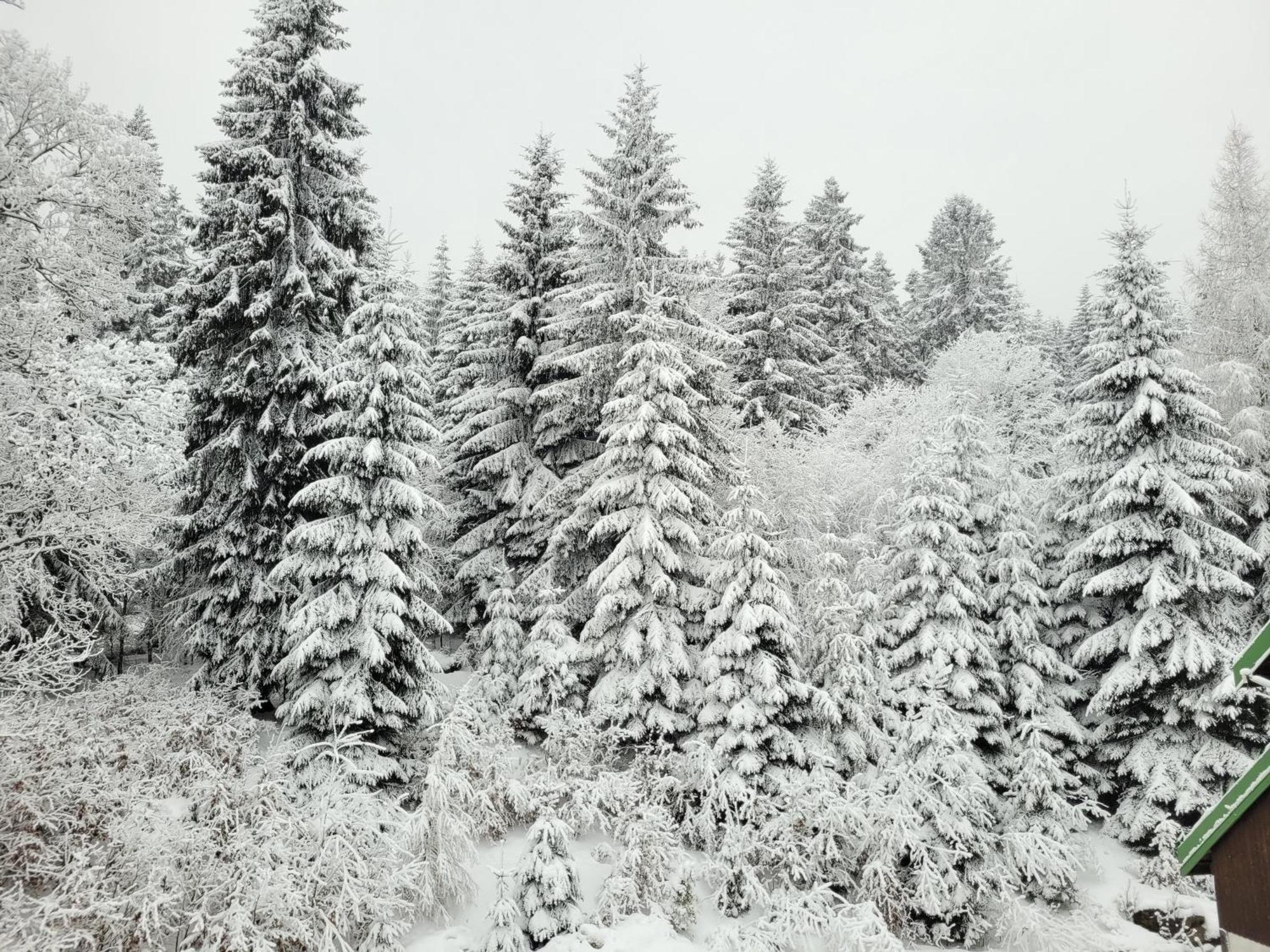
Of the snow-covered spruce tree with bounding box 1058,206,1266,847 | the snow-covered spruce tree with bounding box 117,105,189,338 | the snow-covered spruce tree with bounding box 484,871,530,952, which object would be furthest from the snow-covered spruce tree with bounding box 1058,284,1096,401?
the snow-covered spruce tree with bounding box 117,105,189,338

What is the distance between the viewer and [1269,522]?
1582cm

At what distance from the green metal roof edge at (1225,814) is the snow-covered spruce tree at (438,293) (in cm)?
3524

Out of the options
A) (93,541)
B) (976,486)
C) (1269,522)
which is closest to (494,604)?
(93,541)

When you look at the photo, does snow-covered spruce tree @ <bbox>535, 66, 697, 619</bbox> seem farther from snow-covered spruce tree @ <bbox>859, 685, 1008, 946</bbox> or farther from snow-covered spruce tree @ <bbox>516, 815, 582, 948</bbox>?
snow-covered spruce tree @ <bbox>859, 685, 1008, 946</bbox>

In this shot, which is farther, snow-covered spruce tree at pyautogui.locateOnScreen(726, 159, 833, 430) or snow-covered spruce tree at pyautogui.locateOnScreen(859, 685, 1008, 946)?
snow-covered spruce tree at pyautogui.locateOnScreen(726, 159, 833, 430)

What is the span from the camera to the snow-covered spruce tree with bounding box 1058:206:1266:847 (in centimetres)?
1426

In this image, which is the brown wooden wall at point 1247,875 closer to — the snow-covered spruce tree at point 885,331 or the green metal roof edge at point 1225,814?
the green metal roof edge at point 1225,814

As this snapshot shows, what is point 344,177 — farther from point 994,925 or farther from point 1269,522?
point 1269,522

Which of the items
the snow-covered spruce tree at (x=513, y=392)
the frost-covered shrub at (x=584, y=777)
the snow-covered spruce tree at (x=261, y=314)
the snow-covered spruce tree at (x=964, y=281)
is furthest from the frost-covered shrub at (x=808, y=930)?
the snow-covered spruce tree at (x=964, y=281)

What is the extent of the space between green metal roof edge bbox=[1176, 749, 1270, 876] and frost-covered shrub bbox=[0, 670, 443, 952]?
9.02 meters

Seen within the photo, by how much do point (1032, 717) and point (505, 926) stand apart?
12445 mm

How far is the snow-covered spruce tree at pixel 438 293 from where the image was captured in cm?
3703

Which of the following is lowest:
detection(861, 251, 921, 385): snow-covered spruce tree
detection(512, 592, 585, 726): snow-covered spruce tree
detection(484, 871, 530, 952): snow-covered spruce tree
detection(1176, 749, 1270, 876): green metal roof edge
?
detection(484, 871, 530, 952): snow-covered spruce tree

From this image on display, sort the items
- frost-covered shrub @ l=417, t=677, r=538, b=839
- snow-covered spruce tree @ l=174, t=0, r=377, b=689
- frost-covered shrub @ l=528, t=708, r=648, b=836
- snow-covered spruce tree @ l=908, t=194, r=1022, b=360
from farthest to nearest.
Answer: snow-covered spruce tree @ l=908, t=194, r=1022, b=360, snow-covered spruce tree @ l=174, t=0, r=377, b=689, frost-covered shrub @ l=528, t=708, r=648, b=836, frost-covered shrub @ l=417, t=677, r=538, b=839
